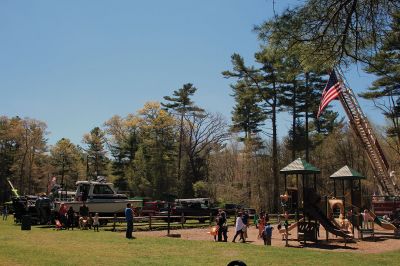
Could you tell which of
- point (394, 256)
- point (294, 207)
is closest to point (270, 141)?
point (294, 207)

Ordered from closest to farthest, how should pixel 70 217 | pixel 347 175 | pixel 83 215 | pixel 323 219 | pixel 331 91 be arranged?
pixel 323 219, pixel 70 217, pixel 83 215, pixel 347 175, pixel 331 91

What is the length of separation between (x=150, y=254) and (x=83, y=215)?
42.0 ft

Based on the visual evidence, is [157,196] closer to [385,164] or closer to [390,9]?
[385,164]

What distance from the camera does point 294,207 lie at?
74.0 feet

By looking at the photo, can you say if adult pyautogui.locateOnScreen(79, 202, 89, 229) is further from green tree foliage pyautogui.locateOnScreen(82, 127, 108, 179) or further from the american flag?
green tree foliage pyautogui.locateOnScreen(82, 127, 108, 179)

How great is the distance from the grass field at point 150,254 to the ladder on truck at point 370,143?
15.2 metres

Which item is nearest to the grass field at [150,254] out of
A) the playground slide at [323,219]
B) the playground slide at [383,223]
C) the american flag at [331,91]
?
the playground slide at [323,219]

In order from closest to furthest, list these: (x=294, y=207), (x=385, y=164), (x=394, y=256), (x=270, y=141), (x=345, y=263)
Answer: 1. (x=345, y=263)
2. (x=394, y=256)
3. (x=294, y=207)
4. (x=385, y=164)
5. (x=270, y=141)

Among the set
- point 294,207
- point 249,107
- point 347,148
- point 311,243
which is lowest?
point 311,243

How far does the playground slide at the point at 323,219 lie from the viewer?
812 inches

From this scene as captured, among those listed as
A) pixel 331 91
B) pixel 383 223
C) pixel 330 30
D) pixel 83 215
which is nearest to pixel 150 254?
pixel 330 30

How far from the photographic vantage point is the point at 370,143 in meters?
31.0

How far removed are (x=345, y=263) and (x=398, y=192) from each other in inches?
778

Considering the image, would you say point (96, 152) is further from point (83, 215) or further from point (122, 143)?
point (83, 215)
